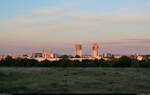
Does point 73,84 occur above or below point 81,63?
below

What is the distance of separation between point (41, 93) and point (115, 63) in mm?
36894

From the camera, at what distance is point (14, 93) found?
1117 cm

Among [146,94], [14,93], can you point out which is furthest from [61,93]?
[146,94]

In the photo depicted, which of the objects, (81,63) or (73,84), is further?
(81,63)

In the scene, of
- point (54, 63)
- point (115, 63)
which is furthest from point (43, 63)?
point (115, 63)

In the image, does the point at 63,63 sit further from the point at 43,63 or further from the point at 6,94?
the point at 6,94

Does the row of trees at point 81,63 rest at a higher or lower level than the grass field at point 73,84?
higher

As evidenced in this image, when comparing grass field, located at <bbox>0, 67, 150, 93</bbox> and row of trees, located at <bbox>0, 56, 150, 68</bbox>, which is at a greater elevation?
row of trees, located at <bbox>0, 56, 150, 68</bbox>

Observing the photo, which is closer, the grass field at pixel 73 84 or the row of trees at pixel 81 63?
the grass field at pixel 73 84

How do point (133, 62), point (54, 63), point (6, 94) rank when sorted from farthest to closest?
point (54, 63)
point (133, 62)
point (6, 94)

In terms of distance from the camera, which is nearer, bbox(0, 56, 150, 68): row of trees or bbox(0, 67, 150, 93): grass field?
bbox(0, 67, 150, 93): grass field

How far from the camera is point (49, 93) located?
11.4 m

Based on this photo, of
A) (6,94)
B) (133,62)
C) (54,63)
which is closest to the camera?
(6,94)

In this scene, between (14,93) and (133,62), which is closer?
(14,93)
